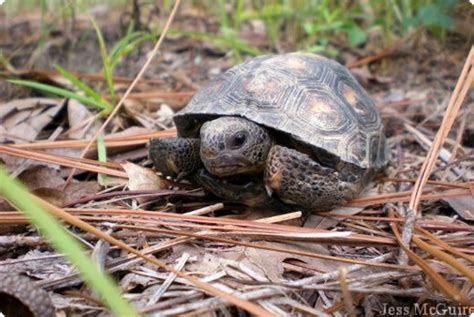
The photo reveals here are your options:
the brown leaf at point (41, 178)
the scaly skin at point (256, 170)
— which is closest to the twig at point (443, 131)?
the scaly skin at point (256, 170)

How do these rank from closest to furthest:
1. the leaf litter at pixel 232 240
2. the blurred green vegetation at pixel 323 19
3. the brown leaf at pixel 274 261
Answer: the leaf litter at pixel 232 240
the brown leaf at pixel 274 261
the blurred green vegetation at pixel 323 19

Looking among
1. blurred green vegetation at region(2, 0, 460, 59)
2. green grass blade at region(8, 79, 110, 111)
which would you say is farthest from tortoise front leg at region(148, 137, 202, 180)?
blurred green vegetation at region(2, 0, 460, 59)

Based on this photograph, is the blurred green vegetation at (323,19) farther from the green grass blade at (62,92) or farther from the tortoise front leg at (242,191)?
the tortoise front leg at (242,191)

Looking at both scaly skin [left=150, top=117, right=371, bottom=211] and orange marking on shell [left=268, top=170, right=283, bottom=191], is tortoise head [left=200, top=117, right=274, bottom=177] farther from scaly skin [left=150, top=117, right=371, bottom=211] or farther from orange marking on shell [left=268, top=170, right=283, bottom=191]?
orange marking on shell [left=268, top=170, right=283, bottom=191]

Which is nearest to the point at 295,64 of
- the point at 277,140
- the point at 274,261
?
the point at 277,140

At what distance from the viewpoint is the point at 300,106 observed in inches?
83.7

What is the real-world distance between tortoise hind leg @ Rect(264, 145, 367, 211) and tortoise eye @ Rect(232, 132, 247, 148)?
0.53 ft

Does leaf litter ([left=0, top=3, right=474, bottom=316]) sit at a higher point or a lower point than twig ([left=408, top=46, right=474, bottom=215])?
lower

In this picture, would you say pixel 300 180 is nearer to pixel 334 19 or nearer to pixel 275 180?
pixel 275 180

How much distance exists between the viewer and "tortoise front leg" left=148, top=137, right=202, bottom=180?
2.14 metres

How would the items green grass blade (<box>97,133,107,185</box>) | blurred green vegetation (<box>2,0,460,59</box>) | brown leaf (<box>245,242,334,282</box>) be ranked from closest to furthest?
brown leaf (<box>245,242,334,282</box>)
green grass blade (<box>97,133,107,185</box>)
blurred green vegetation (<box>2,0,460,59</box>)

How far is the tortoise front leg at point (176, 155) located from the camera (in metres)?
2.14

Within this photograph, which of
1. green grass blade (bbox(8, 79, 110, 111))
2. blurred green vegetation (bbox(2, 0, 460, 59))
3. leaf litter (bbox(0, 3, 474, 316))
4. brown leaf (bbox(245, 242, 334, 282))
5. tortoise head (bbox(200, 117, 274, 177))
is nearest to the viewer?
leaf litter (bbox(0, 3, 474, 316))

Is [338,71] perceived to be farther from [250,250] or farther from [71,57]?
[71,57]
